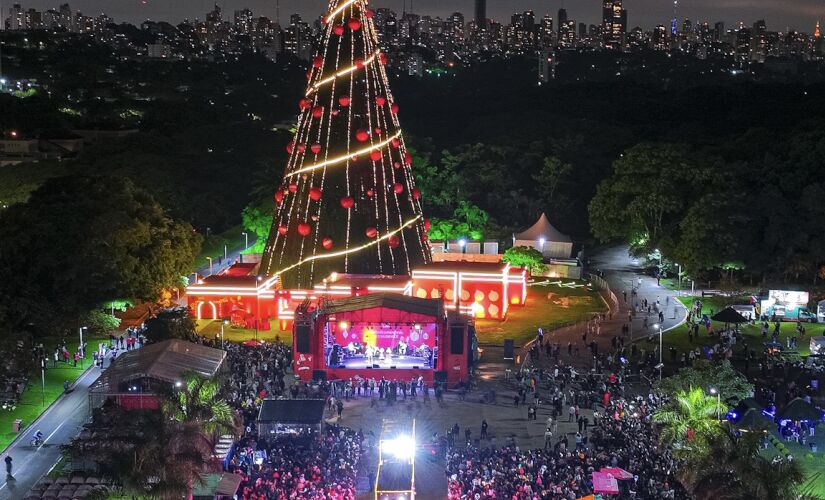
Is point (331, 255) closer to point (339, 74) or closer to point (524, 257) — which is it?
point (339, 74)

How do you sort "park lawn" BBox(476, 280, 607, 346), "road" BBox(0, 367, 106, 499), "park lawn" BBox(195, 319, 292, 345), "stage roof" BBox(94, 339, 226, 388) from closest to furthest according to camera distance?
"road" BBox(0, 367, 106, 499)
"stage roof" BBox(94, 339, 226, 388)
"park lawn" BBox(195, 319, 292, 345)
"park lawn" BBox(476, 280, 607, 346)

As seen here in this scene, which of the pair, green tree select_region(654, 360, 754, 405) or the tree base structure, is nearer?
green tree select_region(654, 360, 754, 405)

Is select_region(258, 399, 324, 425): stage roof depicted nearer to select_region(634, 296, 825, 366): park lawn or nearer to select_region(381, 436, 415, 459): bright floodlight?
select_region(381, 436, 415, 459): bright floodlight

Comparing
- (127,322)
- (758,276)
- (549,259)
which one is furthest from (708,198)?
(127,322)

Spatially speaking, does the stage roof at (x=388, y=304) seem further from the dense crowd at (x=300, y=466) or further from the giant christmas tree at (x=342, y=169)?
the giant christmas tree at (x=342, y=169)

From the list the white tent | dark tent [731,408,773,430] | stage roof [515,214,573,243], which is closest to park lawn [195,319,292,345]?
the white tent
